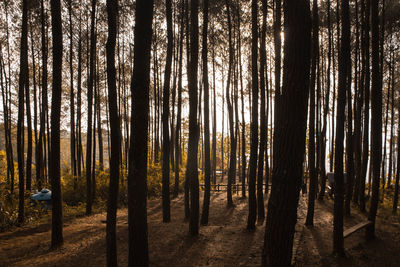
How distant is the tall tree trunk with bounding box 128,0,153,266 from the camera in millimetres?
3756

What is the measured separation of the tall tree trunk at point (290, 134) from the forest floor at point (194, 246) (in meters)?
2.91

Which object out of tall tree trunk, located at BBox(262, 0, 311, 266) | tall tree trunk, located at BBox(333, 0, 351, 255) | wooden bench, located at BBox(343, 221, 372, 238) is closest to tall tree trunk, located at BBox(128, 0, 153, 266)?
tall tree trunk, located at BBox(262, 0, 311, 266)

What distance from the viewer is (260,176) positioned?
8.25m

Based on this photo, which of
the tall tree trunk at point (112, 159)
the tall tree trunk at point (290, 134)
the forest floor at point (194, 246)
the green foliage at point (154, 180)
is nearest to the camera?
the tall tree trunk at point (290, 134)

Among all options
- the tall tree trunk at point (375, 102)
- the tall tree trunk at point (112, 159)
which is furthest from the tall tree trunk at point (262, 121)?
the tall tree trunk at point (112, 159)

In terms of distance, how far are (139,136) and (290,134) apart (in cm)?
226

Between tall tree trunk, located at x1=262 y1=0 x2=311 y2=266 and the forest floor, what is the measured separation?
2.91 metres

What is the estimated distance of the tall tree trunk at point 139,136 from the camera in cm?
376

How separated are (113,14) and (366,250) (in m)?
8.01

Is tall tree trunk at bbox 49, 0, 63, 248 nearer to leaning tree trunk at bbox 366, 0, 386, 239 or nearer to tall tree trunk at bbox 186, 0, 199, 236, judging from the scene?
tall tree trunk at bbox 186, 0, 199, 236

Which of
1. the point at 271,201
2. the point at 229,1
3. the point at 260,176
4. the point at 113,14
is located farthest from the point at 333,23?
the point at 271,201

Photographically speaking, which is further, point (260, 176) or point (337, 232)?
point (260, 176)

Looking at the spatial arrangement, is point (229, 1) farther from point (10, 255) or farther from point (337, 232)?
point (10, 255)

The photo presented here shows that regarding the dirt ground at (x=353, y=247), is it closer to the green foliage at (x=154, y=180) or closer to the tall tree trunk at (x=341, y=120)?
the tall tree trunk at (x=341, y=120)
